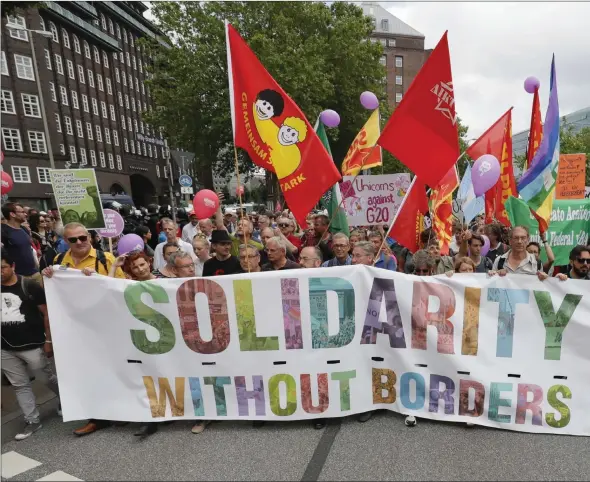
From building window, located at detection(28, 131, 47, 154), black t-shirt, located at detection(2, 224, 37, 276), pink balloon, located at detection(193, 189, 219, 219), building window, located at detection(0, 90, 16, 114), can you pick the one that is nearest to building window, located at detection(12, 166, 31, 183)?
building window, located at detection(28, 131, 47, 154)

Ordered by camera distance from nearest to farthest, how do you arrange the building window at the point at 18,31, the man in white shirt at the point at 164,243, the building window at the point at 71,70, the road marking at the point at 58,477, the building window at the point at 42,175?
1. the road marking at the point at 58,477
2. the man in white shirt at the point at 164,243
3. the building window at the point at 18,31
4. the building window at the point at 42,175
5. the building window at the point at 71,70

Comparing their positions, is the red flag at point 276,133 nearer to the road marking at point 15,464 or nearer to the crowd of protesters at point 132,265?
the crowd of protesters at point 132,265

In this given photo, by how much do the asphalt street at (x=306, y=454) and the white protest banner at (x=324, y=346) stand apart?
0.12 metres

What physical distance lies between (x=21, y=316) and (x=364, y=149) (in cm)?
536

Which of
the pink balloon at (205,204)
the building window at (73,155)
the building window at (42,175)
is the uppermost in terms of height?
the building window at (73,155)

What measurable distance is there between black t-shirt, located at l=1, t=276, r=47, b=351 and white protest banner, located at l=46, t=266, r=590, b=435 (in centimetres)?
19

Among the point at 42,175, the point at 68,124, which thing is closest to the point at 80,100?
the point at 68,124

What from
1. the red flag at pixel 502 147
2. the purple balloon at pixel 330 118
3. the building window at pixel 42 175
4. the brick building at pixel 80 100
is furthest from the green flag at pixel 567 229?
the building window at pixel 42 175

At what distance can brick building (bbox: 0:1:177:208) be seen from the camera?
1239 inches

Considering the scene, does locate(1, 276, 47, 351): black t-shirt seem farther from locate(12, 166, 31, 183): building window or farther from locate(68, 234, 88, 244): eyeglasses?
locate(12, 166, 31, 183): building window

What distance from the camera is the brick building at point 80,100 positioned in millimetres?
31469

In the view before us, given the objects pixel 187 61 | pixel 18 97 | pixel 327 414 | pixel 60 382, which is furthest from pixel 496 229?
pixel 18 97

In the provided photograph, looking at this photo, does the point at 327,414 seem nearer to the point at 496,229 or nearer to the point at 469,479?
the point at 469,479

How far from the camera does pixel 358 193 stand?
6781 millimetres
